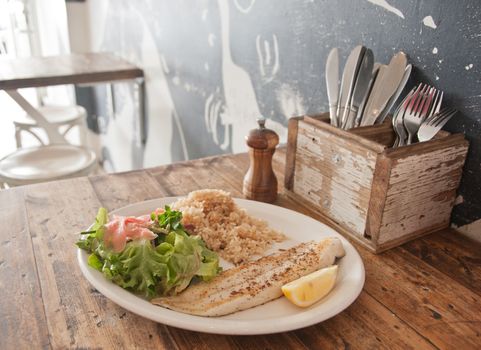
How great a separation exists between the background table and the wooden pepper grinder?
1522 millimetres

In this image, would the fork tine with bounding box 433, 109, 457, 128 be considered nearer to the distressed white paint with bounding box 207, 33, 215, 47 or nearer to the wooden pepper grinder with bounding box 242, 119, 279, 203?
the wooden pepper grinder with bounding box 242, 119, 279, 203

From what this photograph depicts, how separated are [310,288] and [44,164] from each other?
1716 mm

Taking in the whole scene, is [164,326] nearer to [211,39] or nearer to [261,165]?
[261,165]

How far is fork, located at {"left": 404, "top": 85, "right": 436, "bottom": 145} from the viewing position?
0.94 meters

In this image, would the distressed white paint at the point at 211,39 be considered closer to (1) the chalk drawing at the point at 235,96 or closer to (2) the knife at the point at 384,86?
(1) the chalk drawing at the point at 235,96

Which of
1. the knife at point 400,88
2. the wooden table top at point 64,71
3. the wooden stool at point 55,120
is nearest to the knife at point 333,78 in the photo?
the knife at point 400,88

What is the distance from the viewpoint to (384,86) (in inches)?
39.1

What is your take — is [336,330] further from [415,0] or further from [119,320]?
[415,0]

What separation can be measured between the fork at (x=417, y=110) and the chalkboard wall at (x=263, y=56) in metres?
0.04

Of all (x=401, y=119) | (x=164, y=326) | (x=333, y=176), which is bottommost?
(x=164, y=326)

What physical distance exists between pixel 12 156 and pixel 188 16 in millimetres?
1042

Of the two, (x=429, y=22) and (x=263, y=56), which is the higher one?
(x=429, y=22)

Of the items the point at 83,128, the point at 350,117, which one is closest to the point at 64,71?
the point at 83,128

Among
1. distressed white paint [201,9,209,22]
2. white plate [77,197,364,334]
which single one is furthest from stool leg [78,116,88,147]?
white plate [77,197,364,334]
